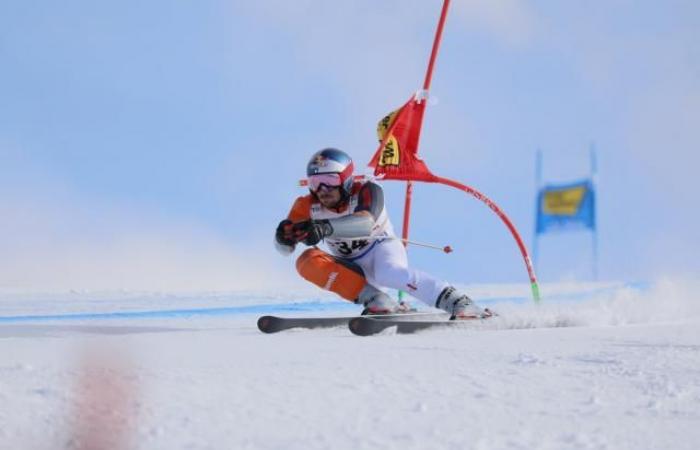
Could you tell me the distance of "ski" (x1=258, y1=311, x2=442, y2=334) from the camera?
463 cm

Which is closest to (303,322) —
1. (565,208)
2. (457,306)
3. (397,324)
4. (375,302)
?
(375,302)

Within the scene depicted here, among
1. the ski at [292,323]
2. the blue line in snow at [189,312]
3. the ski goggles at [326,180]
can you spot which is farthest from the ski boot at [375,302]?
the blue line in snow at [189,312]

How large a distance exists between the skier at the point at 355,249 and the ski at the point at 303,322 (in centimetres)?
14

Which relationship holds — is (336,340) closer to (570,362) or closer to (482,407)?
(570,362)

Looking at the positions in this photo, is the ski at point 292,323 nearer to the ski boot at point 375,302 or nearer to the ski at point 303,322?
the ski at point 303,322

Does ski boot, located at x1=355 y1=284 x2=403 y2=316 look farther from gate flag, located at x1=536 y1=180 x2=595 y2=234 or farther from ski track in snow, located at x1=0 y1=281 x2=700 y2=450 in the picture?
gate flag, located at x1=536 y1=180 x2=595 y2=234

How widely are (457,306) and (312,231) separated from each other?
0.98m

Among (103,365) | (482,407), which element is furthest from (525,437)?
(103,365)

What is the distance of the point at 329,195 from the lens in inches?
198

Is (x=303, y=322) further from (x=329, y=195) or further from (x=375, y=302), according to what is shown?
(x=329, y=195)

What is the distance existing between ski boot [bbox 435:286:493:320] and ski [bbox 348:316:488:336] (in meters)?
0.05

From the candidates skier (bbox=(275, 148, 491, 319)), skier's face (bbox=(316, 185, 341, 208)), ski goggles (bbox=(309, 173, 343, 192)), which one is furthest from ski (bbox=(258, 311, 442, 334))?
ski goggles (bbox=(309, 173, 343, 192))

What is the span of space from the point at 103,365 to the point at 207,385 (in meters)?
0.64

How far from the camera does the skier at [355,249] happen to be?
4.88 metres
